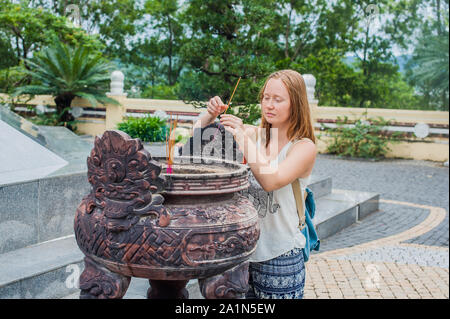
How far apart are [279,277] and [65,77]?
981cm

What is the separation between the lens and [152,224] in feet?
4.16

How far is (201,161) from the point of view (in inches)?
69.9

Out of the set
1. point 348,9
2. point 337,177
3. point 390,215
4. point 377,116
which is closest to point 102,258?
point 390,215

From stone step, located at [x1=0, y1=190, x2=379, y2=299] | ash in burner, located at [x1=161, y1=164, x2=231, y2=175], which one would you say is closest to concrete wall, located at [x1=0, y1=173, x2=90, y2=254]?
stone step, located at [x1=0, y1=190, x2=379, y2=299]

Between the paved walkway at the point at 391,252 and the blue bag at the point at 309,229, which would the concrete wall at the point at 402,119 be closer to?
the paved walkway at the point at 391,252

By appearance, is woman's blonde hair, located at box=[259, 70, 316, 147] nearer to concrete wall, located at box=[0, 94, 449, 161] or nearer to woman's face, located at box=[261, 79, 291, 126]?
woman's face, located at box=[261, 79, 291, 126]

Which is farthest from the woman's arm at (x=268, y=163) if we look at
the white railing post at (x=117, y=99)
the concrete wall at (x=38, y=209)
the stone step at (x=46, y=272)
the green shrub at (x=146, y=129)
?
the white railing post at (x=117, y=99)

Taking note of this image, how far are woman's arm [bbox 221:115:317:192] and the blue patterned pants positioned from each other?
320mm

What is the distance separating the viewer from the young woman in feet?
5.27

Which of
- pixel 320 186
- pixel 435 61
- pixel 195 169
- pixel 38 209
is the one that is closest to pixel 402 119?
pixel 435 61

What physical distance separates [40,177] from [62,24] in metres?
8.88

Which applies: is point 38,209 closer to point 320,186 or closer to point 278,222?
point 278,222

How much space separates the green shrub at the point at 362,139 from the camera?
11.3m
